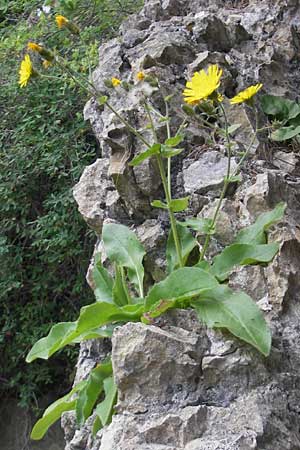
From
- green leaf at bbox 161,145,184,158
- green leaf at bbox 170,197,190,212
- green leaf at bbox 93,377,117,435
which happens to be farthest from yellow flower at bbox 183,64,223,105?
green leaf at bbox 93,377,117,435

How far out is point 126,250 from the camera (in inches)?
Result: 74.7

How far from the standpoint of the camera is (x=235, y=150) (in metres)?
2.16

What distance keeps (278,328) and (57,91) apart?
236 cm

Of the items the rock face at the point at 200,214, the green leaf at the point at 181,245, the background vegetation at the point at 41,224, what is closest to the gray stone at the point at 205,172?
the rock face at the point at 200,214

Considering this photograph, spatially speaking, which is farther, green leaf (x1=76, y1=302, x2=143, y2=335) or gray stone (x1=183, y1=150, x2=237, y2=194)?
gray stone (x1=183, y1=150, x2=237, y2=194)

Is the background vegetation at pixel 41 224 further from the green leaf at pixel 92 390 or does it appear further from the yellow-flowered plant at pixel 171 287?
the green leaf at pixel 92 390

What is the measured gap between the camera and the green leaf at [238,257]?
65.7 inches

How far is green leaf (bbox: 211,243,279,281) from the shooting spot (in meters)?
1.67

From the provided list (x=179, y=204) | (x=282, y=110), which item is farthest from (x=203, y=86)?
(x=282, y=110)

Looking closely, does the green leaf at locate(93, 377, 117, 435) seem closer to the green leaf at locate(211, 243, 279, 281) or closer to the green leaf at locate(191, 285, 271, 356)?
the green leaf at locate(191, 285, 271, 356)

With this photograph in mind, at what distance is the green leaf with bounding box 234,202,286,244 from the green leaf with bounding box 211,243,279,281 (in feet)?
0.26

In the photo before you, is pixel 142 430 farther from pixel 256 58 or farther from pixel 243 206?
pixel 256 58

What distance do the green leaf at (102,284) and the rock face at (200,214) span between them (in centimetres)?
13

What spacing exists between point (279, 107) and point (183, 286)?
98 cm
